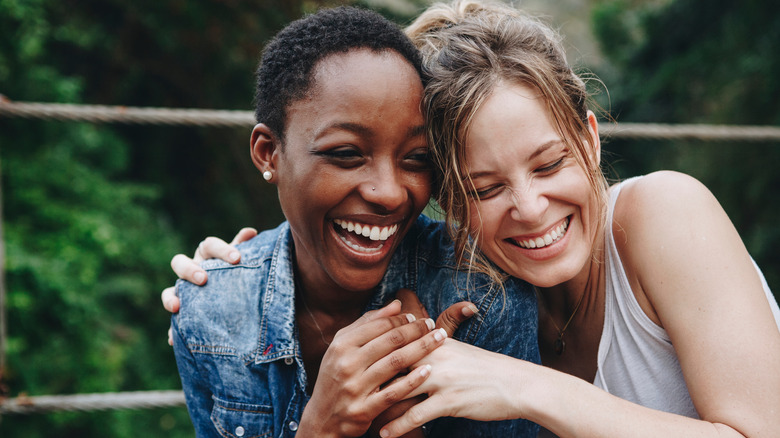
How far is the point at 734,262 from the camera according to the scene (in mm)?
1485

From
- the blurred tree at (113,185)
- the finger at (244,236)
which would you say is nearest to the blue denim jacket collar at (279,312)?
the finger at (244,236)

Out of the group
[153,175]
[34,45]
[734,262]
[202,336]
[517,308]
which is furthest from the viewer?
[153,175]

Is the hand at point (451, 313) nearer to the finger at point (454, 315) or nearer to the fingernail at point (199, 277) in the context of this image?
the finger at point (454, 315)

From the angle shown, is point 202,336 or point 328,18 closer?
point 328,18

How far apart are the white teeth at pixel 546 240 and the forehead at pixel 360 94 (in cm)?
43

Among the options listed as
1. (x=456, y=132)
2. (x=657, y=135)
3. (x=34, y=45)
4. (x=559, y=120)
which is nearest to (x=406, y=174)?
(x=456, y=132)

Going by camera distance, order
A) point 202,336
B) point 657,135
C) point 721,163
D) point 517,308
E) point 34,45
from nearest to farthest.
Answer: point 517,308
point 202,336
point 657,135
point 34,45
point 721,163

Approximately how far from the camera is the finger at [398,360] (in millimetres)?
1456

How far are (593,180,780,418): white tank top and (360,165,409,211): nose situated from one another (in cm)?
64

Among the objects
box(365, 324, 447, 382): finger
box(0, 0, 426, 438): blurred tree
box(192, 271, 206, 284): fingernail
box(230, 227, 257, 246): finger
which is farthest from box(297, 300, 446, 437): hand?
box(0, 0, 426, 438): blurred tree

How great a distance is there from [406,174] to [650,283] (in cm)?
69

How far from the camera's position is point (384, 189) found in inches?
59.6

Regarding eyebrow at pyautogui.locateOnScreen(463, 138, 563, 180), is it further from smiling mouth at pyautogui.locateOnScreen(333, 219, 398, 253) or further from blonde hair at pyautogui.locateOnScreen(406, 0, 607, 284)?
smiling mouth at pyautogui.locateOnScreen(333, 219, 398, 253)

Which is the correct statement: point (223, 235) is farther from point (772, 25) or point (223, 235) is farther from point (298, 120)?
point (772, 25)
